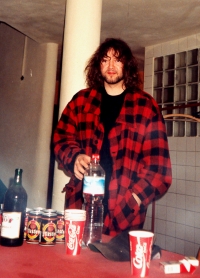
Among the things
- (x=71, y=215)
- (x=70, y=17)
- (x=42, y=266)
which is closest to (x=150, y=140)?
(x=71, y=215)

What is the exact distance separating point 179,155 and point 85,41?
175 cm

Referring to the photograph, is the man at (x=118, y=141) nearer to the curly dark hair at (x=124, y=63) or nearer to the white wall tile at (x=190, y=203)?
the curly dark hair at (x=124, y=63)

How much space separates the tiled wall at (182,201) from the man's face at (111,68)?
1912mm

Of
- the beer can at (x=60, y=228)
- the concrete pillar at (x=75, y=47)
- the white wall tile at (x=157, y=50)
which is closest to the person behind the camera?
the beer can at (x=60, y=228)

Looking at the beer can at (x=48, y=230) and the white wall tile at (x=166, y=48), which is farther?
the white wall tile at (x=166, y=48)

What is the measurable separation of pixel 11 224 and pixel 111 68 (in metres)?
0.94

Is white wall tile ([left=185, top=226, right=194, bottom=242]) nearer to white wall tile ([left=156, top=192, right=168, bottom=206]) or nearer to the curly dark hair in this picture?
white wall tile ([left=156, top=192, right=168, bottom=206])

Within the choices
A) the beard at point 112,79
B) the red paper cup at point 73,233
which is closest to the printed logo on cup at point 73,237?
the red paper cup at point 73,233

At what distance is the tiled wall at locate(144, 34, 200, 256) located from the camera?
3.28 m

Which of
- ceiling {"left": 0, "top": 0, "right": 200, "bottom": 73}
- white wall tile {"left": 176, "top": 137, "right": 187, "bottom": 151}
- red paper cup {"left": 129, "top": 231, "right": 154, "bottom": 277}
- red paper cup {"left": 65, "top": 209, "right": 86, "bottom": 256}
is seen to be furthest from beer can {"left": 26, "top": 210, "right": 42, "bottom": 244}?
white wall tile {"left": 176, "top": 137, "right": 187, "bottom": 151}

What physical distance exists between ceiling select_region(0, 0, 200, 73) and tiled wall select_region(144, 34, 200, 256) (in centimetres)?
28

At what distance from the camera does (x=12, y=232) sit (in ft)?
3.02

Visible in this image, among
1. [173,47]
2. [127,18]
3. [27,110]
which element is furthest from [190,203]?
[27,110]

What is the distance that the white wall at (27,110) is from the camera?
13.0ft
